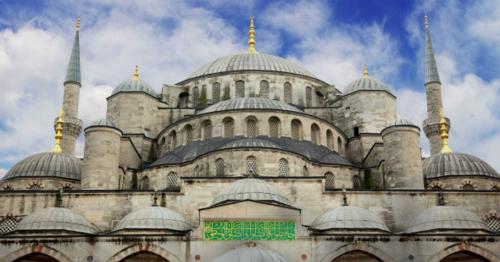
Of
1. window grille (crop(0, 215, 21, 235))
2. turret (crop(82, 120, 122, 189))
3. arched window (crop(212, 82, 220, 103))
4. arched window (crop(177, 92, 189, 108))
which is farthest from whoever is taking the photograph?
arched window (crop(177, 92, 189, 108))

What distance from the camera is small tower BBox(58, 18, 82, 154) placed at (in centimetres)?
2772

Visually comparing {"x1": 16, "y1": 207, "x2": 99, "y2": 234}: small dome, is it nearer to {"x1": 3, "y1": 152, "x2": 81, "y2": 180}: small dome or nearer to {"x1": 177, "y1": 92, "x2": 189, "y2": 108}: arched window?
{"x1": 3, "y1": 152, "x2": 81, "y2": 180}: small dome

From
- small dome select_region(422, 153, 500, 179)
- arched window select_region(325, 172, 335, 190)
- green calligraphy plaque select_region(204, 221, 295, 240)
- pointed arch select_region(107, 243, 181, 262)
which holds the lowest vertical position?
pointed arch select_region(107, 243, 181, 262)

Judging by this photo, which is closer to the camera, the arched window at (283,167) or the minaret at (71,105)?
the arched window at (283,167)

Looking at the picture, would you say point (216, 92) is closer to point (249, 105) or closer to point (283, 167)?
point (249, 105)

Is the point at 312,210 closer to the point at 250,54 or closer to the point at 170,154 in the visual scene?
the point at 170,154

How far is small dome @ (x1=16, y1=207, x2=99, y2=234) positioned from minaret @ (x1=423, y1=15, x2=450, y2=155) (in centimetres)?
1565

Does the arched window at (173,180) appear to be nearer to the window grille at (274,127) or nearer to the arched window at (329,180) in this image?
the window grille at (274,127)

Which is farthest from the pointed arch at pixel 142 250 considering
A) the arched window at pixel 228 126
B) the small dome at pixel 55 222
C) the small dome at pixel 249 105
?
the small dome at pixel 249 105

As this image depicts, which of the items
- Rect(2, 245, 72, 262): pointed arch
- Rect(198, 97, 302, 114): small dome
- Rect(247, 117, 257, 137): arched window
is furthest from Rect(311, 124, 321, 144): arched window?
Rect(2, 245, 72, 262): pointed arch

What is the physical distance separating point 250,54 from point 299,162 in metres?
11.5

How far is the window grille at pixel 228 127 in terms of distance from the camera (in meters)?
24.2

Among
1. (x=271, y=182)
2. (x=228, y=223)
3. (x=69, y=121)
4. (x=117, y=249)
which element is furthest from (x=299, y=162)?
(x=69, y=121)

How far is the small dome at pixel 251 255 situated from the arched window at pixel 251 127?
790 cm
